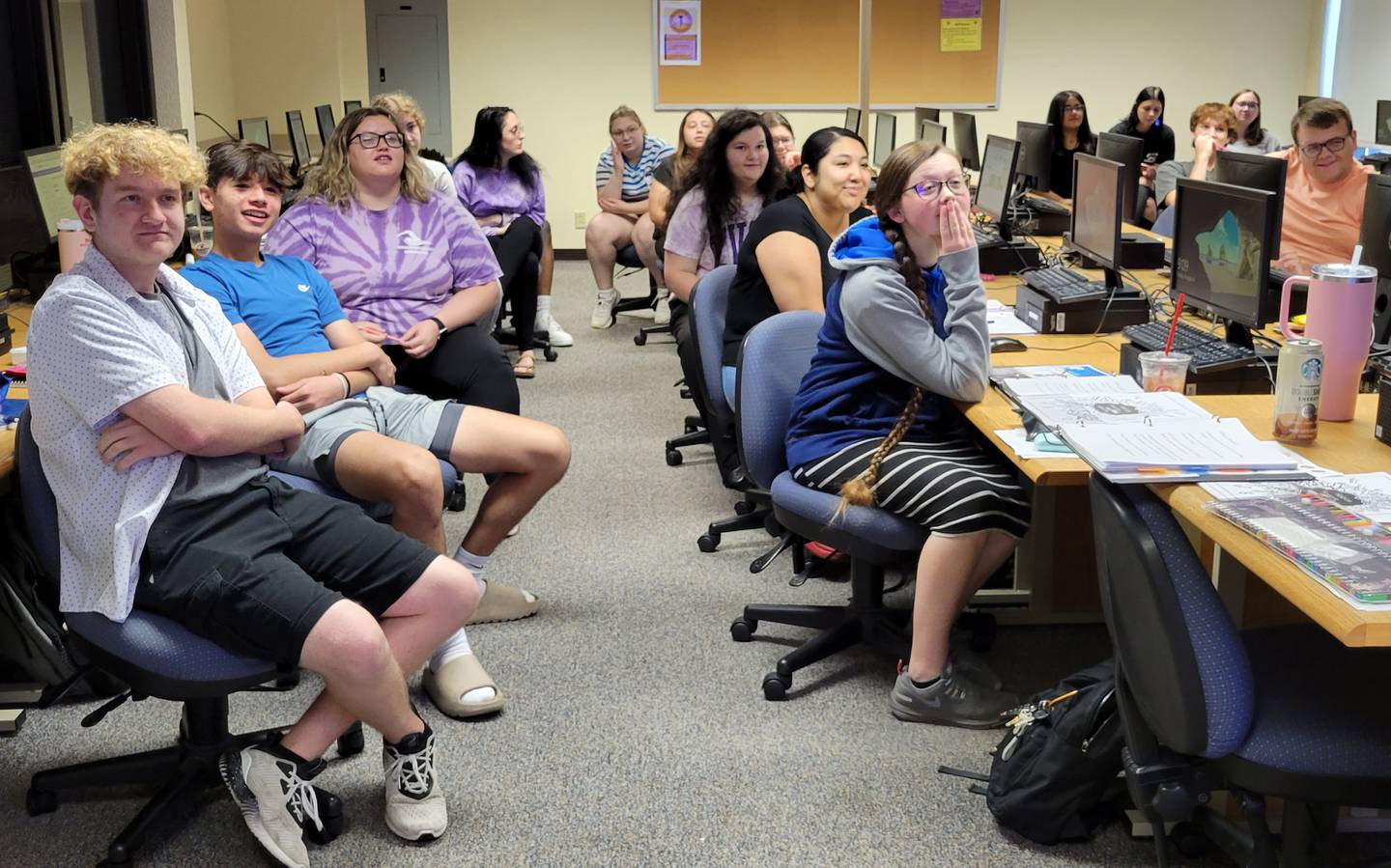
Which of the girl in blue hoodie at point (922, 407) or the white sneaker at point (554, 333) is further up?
the girl in blue hoodie at point (922, 407)

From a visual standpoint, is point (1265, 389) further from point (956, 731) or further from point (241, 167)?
point (241, 167)

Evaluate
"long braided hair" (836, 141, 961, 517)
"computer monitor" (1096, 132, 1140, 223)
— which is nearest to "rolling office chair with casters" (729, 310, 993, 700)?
"long braided hair" (836, 141, 961, 517)

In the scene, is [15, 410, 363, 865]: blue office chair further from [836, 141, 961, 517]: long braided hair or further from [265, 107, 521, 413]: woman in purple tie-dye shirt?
[265, 107, 521, 413]: woman in purple tie-dye shirt

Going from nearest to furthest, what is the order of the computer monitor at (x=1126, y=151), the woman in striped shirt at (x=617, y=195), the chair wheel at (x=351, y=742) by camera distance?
the chair wheel at (x=351, y=742), the computer monitor at (x=1126, y=151), the woman in striped shirt at (x=617, y=195)

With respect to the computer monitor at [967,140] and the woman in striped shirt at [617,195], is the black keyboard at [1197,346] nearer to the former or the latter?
the computer monitor at [967,140]

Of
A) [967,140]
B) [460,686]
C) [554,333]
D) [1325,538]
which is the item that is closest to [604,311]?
[554,333]

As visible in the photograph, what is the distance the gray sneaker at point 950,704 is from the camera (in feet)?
8.94

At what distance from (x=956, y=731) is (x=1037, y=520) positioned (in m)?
0.71

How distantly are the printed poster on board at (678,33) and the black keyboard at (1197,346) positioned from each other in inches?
263

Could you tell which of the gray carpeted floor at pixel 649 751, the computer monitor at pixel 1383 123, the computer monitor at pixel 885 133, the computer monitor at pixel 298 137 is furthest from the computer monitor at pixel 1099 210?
the computer monitor at pixel 298 137

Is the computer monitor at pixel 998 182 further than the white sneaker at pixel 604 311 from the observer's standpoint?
No

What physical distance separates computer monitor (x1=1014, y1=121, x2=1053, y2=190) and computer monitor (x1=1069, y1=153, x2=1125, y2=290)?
1682mm

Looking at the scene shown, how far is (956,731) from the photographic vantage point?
2713 millimetres

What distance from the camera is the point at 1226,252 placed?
3152 millimetres
